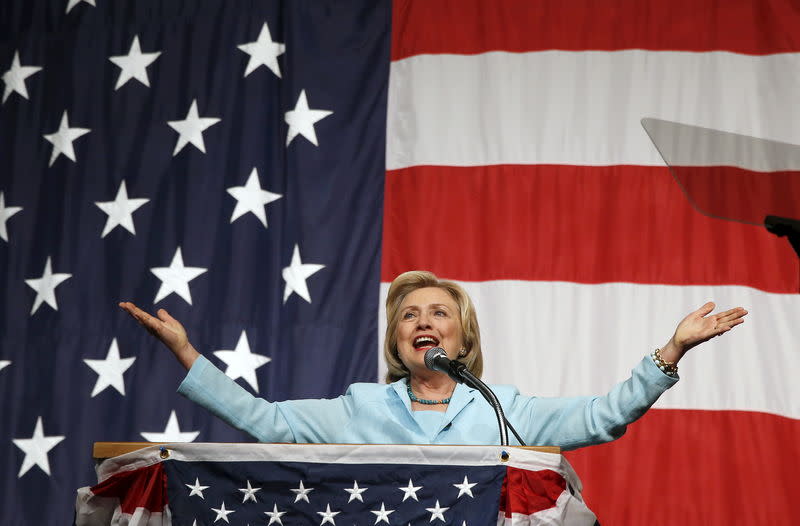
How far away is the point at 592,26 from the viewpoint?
3.63 m

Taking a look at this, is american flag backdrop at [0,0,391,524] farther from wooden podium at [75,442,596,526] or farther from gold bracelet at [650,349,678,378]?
wooden podium at [75,442,596,526]

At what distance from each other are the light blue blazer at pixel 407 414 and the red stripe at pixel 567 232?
3.24 ft

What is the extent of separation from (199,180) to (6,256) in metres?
0.88

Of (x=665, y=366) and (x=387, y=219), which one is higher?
(x=387, y=219)

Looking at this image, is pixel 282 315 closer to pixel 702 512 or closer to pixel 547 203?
pixel 547 203

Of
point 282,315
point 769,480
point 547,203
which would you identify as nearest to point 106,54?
point 282,315

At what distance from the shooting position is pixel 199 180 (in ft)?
12.4

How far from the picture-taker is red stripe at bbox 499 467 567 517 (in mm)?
1680

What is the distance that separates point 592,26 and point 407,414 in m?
1.88

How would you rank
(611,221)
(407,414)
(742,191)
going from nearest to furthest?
1. (742,191)
2. (407,414)
3. (611,221)

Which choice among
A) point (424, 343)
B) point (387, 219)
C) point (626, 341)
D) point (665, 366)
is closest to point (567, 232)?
point (626, 341)

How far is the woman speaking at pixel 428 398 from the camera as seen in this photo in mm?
2199

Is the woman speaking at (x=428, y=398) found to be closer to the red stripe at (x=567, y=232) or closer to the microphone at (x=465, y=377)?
the microphone at (x=465, y=377)

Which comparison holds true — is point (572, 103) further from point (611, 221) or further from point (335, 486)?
point (335, 486)
